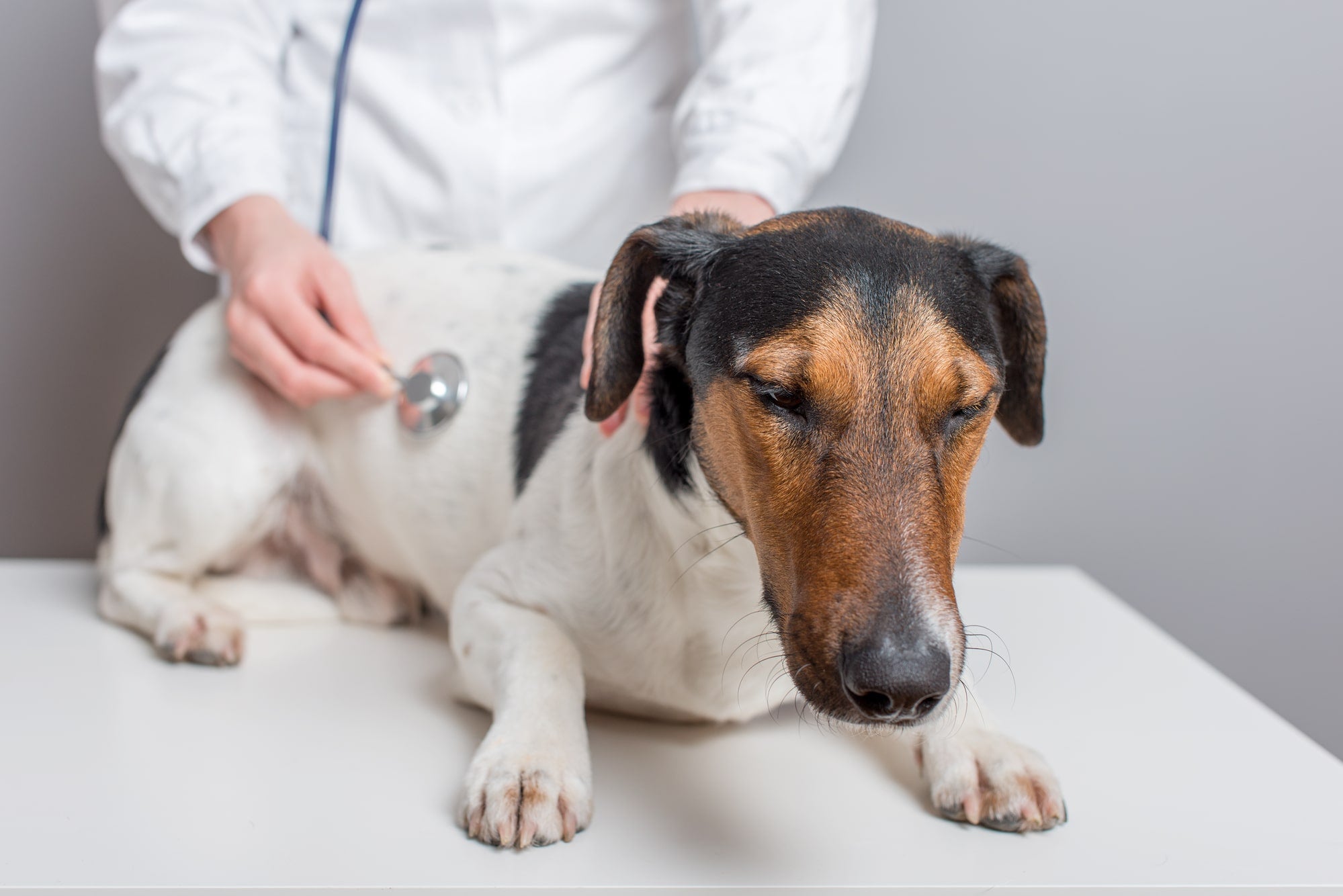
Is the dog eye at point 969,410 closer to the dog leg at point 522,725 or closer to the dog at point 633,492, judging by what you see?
the dog at point 633,492

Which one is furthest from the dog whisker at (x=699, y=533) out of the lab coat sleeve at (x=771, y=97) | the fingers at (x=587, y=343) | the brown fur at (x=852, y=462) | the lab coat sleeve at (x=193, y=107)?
the lab coat sleeve at (x=193, y=107)

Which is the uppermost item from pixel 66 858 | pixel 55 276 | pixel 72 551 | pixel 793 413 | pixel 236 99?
pixel 793 413

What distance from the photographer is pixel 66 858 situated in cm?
107

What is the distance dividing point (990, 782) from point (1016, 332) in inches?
21.1

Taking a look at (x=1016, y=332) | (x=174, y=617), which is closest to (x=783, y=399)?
(x=1016, y=332)

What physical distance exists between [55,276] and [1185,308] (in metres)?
2.91

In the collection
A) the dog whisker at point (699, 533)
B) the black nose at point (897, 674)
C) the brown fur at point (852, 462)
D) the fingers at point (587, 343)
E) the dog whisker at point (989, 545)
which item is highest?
the brown fur at point (852, 462)

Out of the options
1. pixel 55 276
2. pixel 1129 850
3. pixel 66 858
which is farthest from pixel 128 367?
pixel 1129 850

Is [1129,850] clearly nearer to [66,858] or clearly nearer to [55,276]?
[66,858]

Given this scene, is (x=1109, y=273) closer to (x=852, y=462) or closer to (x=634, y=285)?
(x=634, y=285)

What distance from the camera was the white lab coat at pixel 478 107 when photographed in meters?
1.94

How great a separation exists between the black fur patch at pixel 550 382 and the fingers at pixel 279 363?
0.99 ft

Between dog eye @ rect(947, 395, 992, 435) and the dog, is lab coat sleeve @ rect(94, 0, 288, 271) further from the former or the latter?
dog eye @ rect(947, 395, 992, 435)

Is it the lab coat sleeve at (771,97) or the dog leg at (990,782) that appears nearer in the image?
the dog leg at (990,782)
